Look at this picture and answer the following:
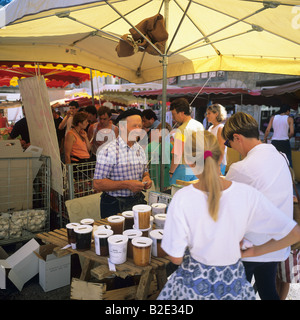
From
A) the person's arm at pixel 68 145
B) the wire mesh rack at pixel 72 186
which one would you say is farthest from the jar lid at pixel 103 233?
the person's arm at pixel 68 145

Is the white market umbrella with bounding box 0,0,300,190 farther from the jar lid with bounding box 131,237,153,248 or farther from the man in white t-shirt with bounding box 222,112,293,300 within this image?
the jar lid with bounding box 131,237,153,248

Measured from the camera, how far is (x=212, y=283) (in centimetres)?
154

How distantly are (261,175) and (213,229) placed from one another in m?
0.63

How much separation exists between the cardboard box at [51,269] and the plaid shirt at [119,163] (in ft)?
2.94

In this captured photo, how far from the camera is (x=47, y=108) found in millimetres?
3607

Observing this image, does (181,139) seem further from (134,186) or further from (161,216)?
(161,216)

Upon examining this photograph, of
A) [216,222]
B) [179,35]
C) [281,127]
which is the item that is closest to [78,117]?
[179,35]

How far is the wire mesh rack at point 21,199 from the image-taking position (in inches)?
144

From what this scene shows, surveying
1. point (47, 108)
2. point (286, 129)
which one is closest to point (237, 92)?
point (286, 129)

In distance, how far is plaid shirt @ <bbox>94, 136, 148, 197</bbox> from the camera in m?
2.71

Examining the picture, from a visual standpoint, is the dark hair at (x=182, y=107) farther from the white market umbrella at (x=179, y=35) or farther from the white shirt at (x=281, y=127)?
the white shirt at (x=281, y=127)
